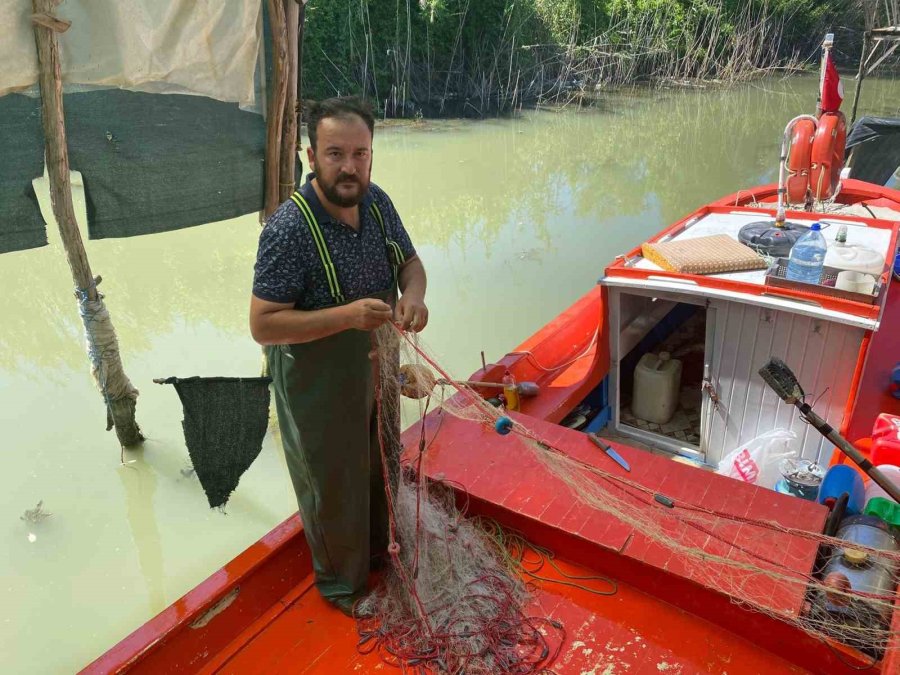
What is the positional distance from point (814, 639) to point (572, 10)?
797 inches

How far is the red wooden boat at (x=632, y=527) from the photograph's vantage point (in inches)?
83.9

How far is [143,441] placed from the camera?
14.1ft

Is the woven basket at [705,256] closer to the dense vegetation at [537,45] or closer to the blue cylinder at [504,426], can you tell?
the blue cylinder at [504,426]

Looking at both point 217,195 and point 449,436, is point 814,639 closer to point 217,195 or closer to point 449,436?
point 449,436

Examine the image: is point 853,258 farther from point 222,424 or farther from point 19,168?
point 19,168

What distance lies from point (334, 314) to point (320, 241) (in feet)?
0.72

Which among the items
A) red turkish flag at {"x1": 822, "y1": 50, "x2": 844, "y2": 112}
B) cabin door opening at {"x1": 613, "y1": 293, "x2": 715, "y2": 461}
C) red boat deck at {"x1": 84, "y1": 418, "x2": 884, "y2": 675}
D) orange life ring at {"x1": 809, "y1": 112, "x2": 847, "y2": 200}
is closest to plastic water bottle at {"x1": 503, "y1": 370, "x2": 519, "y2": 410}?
cabin door opening at {"x1": 613, "y1": 293, "x2": 715, "y2": 461}

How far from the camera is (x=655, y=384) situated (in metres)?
3.90

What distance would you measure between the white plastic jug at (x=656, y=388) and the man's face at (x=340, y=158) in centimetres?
272

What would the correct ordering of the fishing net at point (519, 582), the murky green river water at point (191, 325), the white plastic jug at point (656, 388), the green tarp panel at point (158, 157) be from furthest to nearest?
the white plastic jug at point (656, 388) → the murky green river water at point (191, 325) → the green tarp panel at point (158, 157) → the fishing net at point (519, 582)

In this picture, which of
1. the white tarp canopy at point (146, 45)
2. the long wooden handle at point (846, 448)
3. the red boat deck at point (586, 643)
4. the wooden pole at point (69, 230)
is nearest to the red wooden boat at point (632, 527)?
the red boat deck at point (586, 643)

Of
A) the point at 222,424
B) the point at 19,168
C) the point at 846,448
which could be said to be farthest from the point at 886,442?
the point at 19,168

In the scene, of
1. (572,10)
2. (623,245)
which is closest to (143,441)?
(623,245)

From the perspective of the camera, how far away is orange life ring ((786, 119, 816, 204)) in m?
5.03
